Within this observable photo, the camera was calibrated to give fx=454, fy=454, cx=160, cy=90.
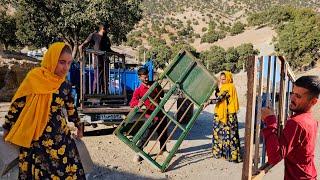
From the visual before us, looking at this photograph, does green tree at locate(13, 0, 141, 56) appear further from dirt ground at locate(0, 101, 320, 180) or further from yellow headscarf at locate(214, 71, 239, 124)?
yellow headscarf at locate(214, 71, 239, 124)

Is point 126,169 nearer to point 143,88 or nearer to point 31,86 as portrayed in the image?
point 143,88

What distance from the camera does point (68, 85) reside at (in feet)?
12.0

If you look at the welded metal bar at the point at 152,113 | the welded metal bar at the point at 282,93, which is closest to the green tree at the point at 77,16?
the welded metal bar at the point at 152,113

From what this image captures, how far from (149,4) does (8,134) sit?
Answer: 89.5m

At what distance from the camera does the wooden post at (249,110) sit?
261 cm

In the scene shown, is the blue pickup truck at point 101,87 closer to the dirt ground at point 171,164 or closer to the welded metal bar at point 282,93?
the dirt ground at point 171,164

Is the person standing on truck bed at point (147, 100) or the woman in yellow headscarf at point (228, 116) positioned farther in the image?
the woman in yellow headscarf at point (228, 116)

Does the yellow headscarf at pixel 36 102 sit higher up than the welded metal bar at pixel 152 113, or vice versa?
the yellow headscarf at pixel 36 102

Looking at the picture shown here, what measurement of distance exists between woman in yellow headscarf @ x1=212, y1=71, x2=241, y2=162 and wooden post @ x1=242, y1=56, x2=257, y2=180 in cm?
505

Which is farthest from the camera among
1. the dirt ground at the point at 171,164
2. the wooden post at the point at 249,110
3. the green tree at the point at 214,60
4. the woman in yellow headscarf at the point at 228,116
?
the green tree at the point at 214,60

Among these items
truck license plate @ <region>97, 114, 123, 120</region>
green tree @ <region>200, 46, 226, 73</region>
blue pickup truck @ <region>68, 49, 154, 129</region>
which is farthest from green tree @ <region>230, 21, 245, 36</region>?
truck license plate @ <region>97, 114, 123, 120</region>

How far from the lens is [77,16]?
24469 mm

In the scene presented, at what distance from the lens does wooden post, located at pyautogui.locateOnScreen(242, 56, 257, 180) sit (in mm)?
2611

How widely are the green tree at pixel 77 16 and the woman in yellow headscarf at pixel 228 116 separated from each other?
16.8 meters
